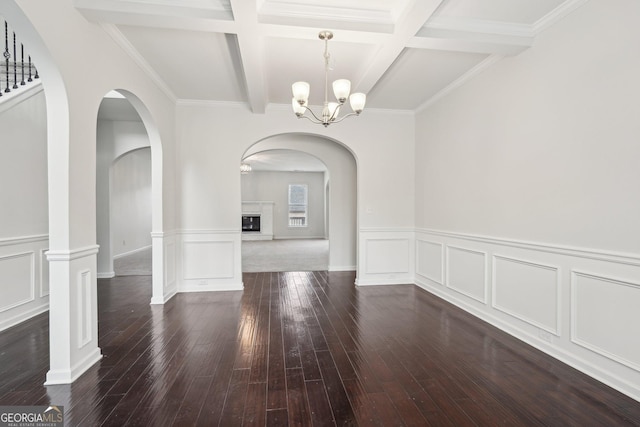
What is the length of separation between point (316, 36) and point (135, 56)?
1953mm

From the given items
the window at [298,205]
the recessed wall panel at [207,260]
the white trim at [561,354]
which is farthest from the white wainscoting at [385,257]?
the window at [298,205]

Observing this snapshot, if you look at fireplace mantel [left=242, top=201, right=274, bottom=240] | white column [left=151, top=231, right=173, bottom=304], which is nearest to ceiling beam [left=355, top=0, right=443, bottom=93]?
white column [left=151, top=231, right=173, bottom=304]

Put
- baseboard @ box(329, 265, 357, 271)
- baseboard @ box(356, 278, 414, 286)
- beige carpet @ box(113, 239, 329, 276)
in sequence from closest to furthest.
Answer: baseboard @ box(356, 278, 414, 286)
baseboard @ box(329, 265, 357, 271)
beige carpet @ box(113, 239, 329, 276)

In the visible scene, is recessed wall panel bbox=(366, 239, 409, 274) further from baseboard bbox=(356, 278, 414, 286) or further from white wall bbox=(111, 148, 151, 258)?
white wall bbox=(111, 148, 151, 258)

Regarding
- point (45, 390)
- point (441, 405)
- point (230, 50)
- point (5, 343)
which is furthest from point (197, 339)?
point (230, 50)

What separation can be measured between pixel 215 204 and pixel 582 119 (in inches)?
174

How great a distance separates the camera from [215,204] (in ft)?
15.7

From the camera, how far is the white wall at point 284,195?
13.0 m

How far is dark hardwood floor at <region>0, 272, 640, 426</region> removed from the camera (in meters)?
1.90

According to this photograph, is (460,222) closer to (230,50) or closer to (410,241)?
(410,241)

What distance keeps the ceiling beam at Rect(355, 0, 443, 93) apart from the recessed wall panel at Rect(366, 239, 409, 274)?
261cm

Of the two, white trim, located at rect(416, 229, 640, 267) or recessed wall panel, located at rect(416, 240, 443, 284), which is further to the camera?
recessed wall panel, located at rect(416, 240, 443, 284)

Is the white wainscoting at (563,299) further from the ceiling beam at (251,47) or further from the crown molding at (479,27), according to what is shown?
the ceiling beam at (251,47)

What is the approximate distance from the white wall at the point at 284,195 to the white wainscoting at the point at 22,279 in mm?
9263
